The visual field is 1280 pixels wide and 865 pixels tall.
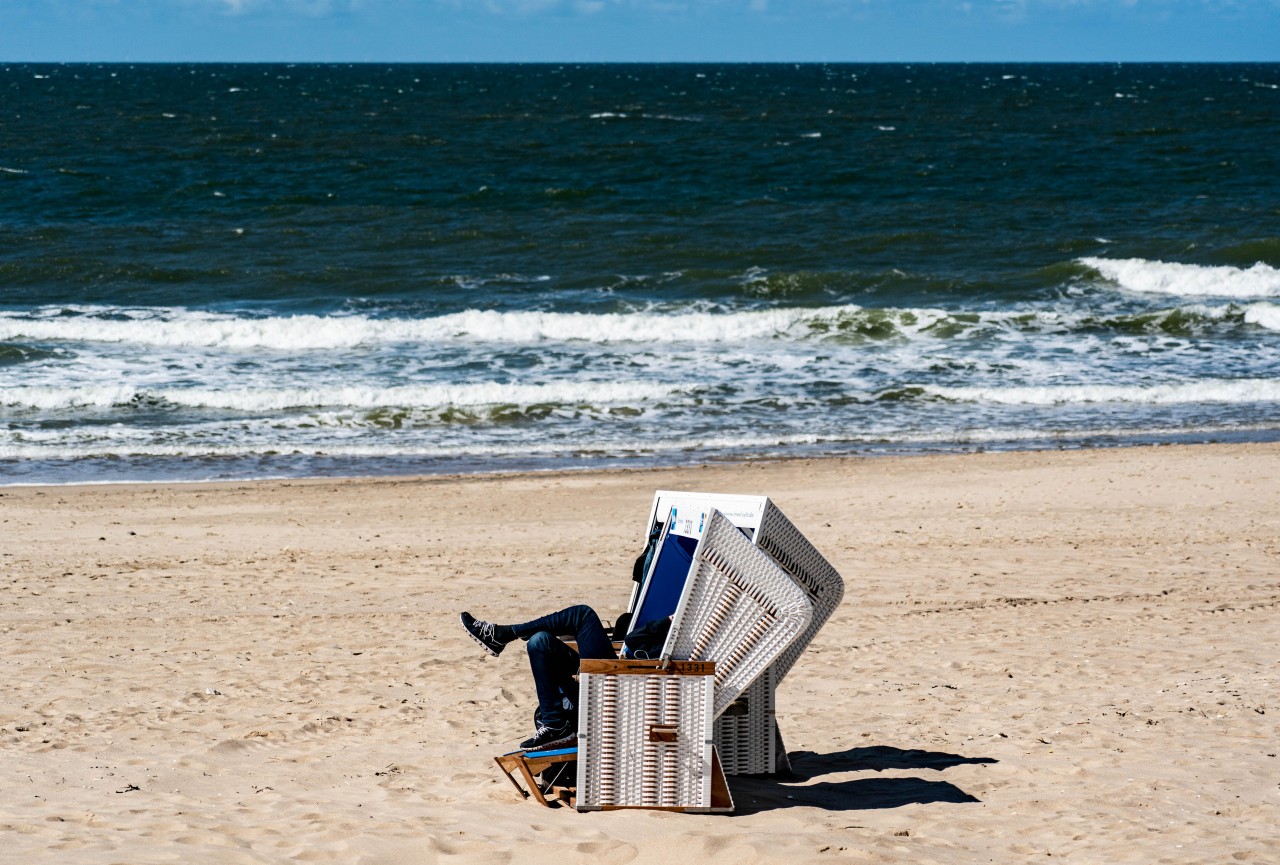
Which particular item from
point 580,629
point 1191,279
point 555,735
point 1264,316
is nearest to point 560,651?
point 580,629

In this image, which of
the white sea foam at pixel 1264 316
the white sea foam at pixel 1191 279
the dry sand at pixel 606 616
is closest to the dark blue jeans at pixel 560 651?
the dry sand at pixel 606 616

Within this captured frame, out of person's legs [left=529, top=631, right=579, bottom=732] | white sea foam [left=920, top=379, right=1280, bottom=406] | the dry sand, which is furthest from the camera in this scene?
white sea foam [left=920, top=379, right=1280, bottom=406]

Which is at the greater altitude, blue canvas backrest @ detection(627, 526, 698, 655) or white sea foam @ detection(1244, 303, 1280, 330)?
white sea foam @ detection(1244, 303, 1280, 330)

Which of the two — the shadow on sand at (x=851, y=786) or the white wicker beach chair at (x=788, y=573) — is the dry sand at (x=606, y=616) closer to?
the shadow on sand at (x=851, y=786)

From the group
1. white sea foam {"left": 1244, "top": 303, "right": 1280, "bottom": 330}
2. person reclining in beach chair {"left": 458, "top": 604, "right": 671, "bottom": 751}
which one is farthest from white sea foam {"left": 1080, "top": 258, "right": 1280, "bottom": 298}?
person reclining in beach chair {"left": 458, "top": 604, "right": 671, "bottom": 751}

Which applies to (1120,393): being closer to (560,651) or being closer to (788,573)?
(788,573)

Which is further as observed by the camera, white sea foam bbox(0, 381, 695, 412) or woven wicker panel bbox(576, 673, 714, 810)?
white sea foam bbox(0, 381, 695, 412)

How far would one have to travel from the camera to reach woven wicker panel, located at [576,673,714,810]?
486cm

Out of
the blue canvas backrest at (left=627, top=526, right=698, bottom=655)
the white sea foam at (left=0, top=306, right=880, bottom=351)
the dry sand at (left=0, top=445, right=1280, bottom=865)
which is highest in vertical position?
the white sea foam at (left=0, top=306, right=880, bottom=351)

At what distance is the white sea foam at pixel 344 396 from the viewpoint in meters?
15.3

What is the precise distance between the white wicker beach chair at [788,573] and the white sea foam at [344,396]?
10.1 metres

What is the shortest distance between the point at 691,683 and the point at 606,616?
→ 11.2 ft

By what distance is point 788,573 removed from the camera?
5.05 metres

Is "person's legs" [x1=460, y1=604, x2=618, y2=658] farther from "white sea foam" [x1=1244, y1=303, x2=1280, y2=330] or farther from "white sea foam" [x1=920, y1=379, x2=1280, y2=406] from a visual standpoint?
"white sea foam" [x1=1244, y1=303, x2=1280, y2=330]
